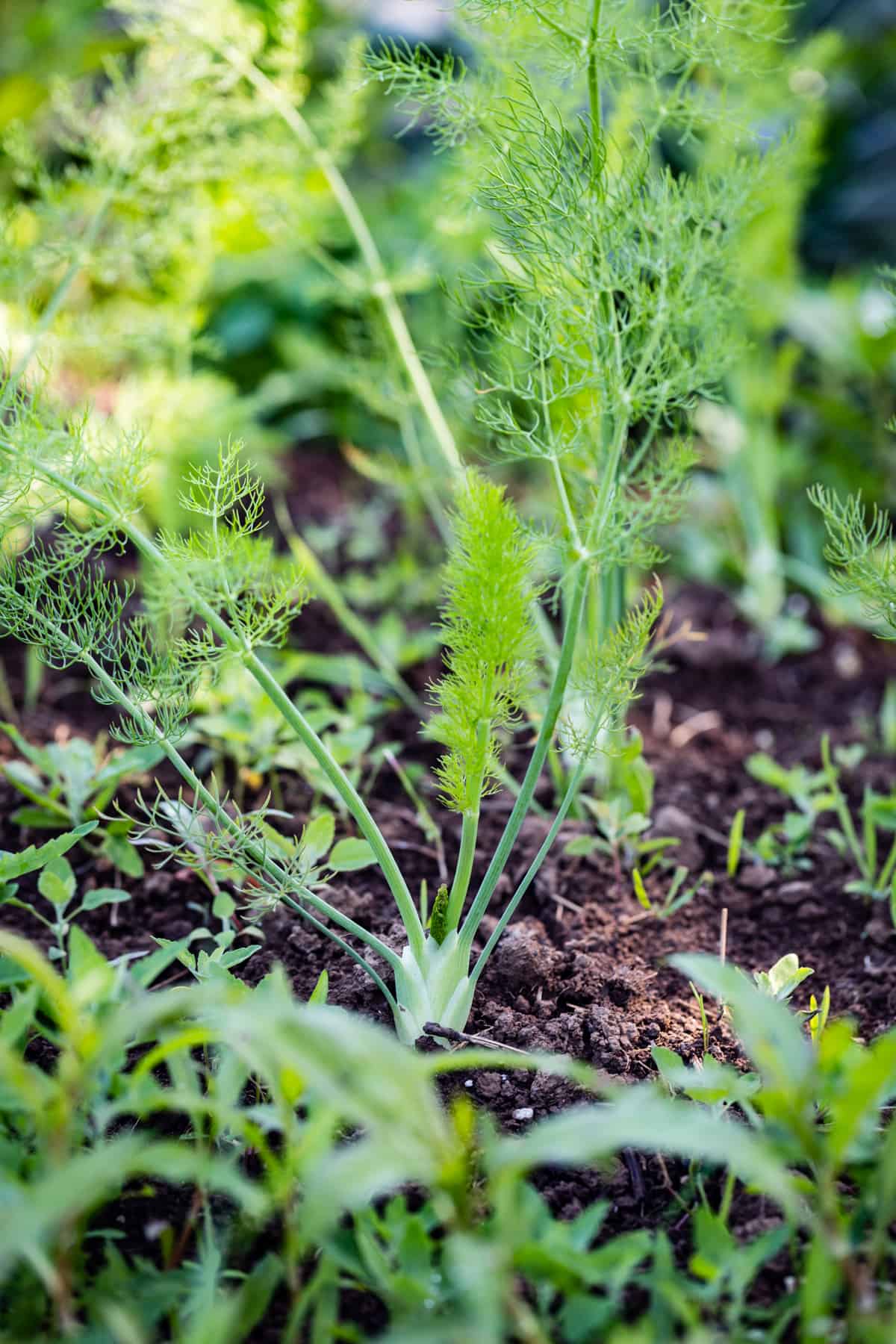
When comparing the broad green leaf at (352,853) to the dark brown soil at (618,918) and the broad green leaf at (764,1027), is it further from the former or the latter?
the broad green leaf at (764,1027)

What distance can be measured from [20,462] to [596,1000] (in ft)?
2.10

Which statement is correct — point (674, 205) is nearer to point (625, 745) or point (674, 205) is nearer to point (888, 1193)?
point (625, 745)

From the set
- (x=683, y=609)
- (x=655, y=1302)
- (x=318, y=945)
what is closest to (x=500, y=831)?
(x=318, y=945)

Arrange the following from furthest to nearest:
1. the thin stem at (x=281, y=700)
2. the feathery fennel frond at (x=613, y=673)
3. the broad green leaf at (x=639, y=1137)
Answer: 1. the feathery fennel frond at (x=613, y=673)
2. the thin stem at (x=281, y=700)
3. the broad green leaf at (x=639, y=1137)

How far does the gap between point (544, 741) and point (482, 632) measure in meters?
0.09

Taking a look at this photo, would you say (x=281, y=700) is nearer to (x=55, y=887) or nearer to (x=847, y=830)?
(x=55, y=887)

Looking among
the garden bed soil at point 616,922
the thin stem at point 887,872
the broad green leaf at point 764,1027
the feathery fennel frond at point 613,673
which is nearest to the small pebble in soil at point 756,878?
the garden bed soil at point 616,922

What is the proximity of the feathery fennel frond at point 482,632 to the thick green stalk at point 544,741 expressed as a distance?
31mm

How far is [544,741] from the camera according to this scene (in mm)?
820

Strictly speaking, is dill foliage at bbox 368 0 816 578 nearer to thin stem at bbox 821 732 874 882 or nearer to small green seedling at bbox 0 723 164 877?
thin stem at bbox 821 732 874 882

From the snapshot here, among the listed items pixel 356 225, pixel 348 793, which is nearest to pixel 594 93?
pixel 356 225

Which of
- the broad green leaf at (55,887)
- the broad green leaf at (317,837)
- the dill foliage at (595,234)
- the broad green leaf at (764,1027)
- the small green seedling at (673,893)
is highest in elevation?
the dill foliage at (595,234)

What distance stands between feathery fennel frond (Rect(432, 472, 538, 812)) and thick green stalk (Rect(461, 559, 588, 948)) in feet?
0.10

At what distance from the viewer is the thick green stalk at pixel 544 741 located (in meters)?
0.81
